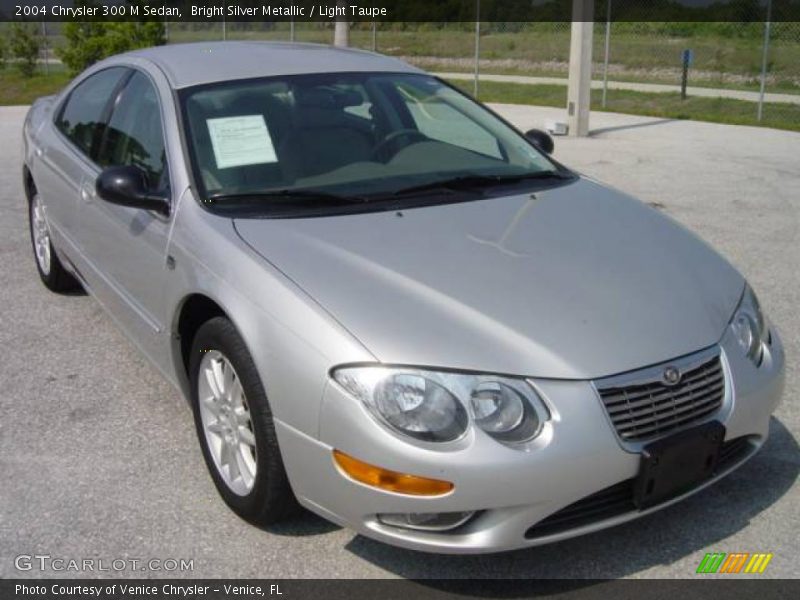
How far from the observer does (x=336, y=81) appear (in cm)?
424

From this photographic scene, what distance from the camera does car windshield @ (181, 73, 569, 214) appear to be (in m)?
3.65

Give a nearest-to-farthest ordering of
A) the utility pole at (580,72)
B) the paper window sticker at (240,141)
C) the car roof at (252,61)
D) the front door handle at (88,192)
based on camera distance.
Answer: the paper window sticker at (240,141) < the car roof at (252,61) < the front door handle at (88,192) < the utility pole at (580,72)

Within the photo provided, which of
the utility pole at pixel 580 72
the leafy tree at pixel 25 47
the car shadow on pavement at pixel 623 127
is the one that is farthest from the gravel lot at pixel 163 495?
the leafy tree at pixel 25 47

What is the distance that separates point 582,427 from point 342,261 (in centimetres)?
97

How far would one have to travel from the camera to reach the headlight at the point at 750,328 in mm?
3150

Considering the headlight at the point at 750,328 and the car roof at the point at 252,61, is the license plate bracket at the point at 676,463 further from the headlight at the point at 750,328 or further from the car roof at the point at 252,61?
the car roof at the point at 252,61

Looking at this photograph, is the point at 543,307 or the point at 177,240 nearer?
the point at 543,307

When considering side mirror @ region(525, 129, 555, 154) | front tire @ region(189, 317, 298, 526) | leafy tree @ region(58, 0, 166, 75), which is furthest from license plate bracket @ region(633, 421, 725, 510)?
leafy tree @ region(58, 0, 166, 75)

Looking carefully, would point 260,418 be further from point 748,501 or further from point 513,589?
point 748,501

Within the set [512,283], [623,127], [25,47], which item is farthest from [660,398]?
[25,47]


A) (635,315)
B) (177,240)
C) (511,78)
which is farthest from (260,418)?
(511,78)

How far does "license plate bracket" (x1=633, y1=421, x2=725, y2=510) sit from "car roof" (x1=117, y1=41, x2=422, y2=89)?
93.1 inches

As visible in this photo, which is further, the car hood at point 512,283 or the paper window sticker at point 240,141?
the paper window sticker at point 240,141

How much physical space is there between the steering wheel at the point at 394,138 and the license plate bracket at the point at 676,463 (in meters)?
1.78
